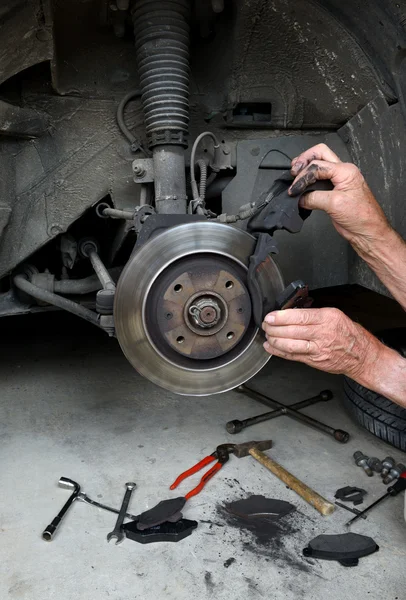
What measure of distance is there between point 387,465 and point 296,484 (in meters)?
0.25

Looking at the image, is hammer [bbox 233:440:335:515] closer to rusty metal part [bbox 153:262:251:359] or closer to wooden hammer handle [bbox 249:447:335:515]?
wooden hammer handle [bbox 249:447:335:515]

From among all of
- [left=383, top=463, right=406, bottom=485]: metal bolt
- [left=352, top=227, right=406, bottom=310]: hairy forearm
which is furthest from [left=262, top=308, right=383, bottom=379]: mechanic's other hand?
[left=383, top=463, right=406, bottom=485]: metal bolt

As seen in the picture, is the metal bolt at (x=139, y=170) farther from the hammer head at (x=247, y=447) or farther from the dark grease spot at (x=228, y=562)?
the dark grease spot at (x=228, y=562)

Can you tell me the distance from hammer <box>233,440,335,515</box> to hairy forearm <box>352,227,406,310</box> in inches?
18.1

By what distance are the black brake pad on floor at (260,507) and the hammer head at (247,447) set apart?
0.55 ft

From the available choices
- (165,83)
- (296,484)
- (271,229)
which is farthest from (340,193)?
(296,484)

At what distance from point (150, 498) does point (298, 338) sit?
1.69ft

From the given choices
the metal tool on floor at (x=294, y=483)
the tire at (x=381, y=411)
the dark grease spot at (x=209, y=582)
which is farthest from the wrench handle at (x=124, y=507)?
the tire at (x=381, y=411)

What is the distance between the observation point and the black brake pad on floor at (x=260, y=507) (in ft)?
3.84

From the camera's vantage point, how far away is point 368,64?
1339 mm

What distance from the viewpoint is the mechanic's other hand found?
1.03 meters

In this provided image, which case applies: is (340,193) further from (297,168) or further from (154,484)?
(154,484)

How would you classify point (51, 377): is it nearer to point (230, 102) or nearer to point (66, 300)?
point (66, 300)

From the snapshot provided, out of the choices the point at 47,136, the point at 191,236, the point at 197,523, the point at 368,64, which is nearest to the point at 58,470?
the point at 197,523
